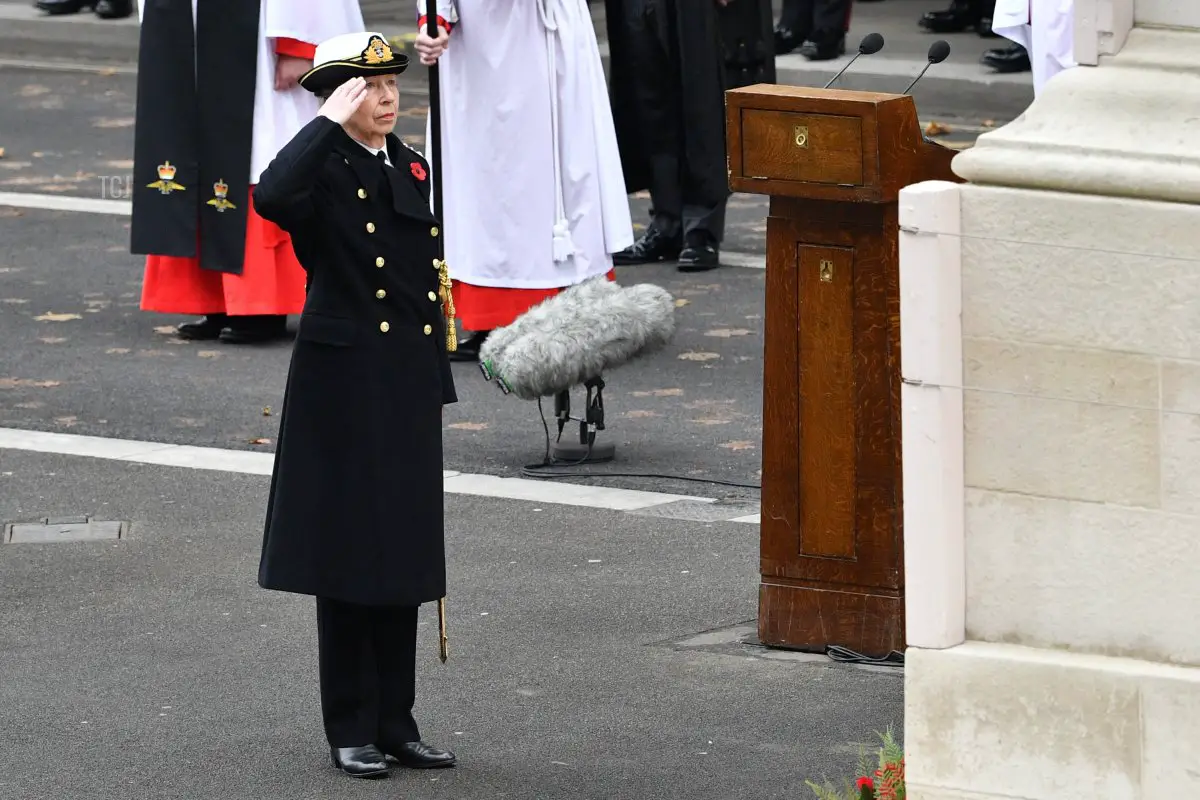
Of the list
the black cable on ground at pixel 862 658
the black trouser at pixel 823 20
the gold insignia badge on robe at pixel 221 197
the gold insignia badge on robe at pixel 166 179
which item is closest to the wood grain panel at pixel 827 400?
the black cable on ground at pixel 862 658

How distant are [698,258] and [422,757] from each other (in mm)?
6818

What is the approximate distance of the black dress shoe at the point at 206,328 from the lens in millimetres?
11312

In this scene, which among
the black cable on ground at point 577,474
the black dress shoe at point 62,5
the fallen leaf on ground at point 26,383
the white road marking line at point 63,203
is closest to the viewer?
the black cable on ground at point 577,474

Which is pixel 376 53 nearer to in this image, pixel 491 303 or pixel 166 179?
pixel 491 303

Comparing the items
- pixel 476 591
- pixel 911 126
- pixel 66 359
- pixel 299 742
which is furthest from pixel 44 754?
pixel 66 359

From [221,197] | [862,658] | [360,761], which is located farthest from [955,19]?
[360,761]

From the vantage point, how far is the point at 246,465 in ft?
29.9

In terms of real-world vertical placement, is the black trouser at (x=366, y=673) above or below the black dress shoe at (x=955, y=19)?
above

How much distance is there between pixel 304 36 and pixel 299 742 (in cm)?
518

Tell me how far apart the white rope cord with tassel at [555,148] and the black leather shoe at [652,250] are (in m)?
2.12

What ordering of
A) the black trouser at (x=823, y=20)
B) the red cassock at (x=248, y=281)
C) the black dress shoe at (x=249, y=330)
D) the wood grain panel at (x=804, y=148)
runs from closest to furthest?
the wood grain panel at (x=804, y=148), the red cassock at (x=248, y=281), the black dress shoe at (x=249, y=330), the black trouser at (x=823, y=20)

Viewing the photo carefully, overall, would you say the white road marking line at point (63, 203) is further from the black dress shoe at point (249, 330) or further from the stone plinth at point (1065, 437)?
the stone plinth at point (1065, 437)

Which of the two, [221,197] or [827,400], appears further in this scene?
[221,197]

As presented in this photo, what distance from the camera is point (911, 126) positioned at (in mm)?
6508
